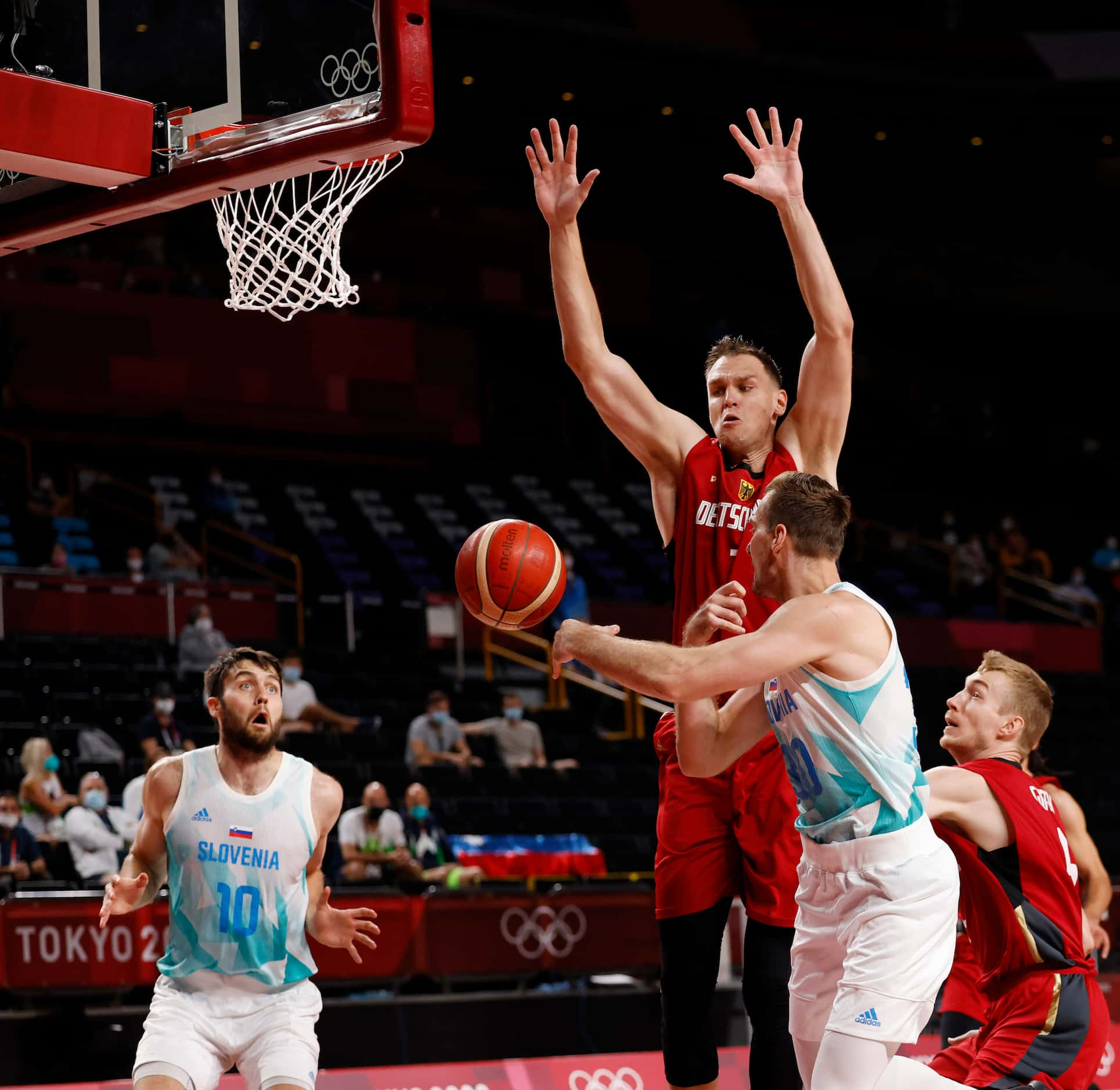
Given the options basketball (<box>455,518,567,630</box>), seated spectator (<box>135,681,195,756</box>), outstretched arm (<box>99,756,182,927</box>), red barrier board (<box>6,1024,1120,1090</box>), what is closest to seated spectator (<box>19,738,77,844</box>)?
seated spectator (<box>135,681,195,756</box>)

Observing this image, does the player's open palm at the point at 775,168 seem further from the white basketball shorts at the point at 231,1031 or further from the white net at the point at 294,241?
the white basketball shorts at the point at 231,1031

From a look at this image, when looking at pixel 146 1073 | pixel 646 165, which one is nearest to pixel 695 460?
pixel 146 1073

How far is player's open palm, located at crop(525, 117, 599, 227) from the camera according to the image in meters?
5.17

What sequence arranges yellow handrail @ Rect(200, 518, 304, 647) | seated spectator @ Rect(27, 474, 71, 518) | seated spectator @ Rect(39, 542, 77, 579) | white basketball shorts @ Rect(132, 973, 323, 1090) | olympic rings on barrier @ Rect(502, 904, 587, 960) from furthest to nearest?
yellow handrail @ Rect(200, 518, 304, 647), seated spectator @ Rect(27, 474, 71, 518), seated spectator @ Rect(39, 542, 77, 579), olympic rings on barrier @ Rect(502, 904, 587, 960), white basketball shorts @ Rect(132, 973, 323, 1090)

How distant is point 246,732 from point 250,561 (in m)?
13.7

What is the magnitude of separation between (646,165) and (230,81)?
20.4 metres

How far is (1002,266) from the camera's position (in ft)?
87.5

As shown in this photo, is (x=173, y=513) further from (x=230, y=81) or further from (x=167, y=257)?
(x=230, y=81)

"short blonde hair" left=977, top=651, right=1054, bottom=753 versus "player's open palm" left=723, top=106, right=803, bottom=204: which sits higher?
"player's open palm" left=723, top=106, right=803, bottom=204

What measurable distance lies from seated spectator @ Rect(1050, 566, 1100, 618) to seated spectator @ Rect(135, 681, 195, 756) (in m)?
13.2

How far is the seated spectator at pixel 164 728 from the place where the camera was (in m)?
12.2

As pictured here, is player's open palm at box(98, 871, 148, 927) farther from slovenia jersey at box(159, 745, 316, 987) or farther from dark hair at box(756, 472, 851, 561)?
dark hair at box(756, 472, 851, 561)

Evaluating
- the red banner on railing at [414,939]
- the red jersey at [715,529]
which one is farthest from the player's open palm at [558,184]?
the red banner on railing at [414,939]

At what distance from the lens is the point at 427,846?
453 inches
